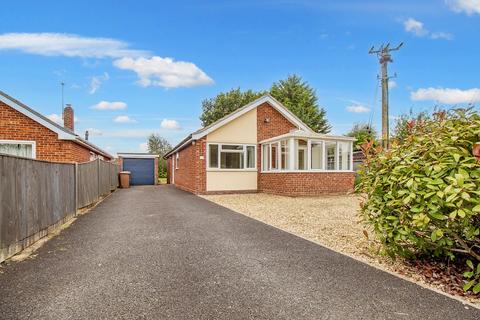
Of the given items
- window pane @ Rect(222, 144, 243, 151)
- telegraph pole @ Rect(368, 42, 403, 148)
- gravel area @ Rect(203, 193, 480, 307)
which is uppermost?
telegraph pole @ Rect(368, 42, 403, 148)

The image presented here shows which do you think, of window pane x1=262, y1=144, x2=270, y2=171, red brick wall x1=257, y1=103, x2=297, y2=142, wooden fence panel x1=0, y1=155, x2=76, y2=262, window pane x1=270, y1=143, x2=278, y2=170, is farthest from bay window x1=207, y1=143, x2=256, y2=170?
wooden fence panel x1=0, y1=155, x2=76, y2=262

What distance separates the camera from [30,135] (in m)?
12.2

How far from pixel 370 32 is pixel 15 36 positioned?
17822 mm

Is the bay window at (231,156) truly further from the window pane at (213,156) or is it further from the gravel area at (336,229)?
the gravel area at (336,229)

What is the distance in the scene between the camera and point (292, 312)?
3.10 m

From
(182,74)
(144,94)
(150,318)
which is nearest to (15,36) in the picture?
(144,94)

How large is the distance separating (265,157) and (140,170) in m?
16.3

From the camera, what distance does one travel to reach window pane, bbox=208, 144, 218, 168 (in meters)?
16.8

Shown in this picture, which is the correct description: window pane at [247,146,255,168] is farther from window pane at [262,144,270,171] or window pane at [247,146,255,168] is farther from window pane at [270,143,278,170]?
window pane at [270,143,278,170]

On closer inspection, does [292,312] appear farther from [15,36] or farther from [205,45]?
[205,45]

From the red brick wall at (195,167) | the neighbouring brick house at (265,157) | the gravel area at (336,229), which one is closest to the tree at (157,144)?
the red brick wall at (195,167)

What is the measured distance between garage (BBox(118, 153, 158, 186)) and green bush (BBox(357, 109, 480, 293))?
27121mm

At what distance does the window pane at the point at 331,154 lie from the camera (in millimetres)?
16375

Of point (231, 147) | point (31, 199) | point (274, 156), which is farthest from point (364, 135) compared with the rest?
point (31, 199)
